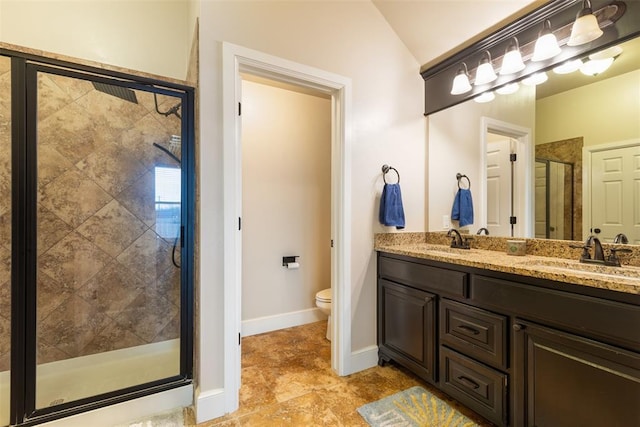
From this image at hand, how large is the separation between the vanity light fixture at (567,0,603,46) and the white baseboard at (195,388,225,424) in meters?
2.58

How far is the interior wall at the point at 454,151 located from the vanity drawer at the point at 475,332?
0.82m

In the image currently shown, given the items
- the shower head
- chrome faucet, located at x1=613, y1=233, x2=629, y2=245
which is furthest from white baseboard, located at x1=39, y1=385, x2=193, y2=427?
chrome faucet, located at x1=613, y1=233, x2=629, y2=245

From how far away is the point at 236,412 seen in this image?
1646 mm

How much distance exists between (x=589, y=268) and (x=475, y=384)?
81 centimetres

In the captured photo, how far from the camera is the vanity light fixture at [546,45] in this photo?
60.7 inches

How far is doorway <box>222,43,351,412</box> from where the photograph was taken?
1.64m

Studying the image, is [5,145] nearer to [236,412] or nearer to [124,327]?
[124,327]

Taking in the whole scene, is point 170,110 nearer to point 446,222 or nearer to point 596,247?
point 446,222

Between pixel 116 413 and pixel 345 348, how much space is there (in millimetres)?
1372

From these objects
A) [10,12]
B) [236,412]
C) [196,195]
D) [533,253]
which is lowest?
[236,412]

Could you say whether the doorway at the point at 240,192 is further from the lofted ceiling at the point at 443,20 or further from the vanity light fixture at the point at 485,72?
the vanity light fixture at the point at 485,72

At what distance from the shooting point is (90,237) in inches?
83.7

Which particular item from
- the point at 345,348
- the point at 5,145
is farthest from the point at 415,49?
the point at 5,145

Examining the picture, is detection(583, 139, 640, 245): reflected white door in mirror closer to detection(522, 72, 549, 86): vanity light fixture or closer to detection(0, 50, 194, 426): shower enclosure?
detection(522, 72, 549, 86): vanity light fixture
